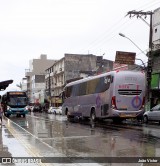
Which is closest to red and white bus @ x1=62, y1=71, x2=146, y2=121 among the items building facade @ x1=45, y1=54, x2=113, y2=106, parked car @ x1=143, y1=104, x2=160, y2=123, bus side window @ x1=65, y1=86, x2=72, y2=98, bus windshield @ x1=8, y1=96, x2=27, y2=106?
parked car @ x1=143, y1=104, x2=160, y2=123

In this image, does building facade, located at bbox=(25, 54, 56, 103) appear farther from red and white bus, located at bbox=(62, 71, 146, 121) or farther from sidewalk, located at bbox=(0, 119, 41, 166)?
sidewalk, located at bbox=(0, 119, 41, 166)

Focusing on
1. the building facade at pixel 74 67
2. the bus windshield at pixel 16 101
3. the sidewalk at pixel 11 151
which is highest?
the building facade at pixel 74 67

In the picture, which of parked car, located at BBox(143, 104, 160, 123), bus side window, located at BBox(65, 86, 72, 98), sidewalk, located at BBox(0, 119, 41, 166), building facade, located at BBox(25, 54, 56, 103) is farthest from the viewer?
building facade, located at BBox(25, 54, 56, 103)

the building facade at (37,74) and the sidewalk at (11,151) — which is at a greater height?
the building facade at (37,74)

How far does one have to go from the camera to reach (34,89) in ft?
431

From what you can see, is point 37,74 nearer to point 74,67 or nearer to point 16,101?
point 74,67

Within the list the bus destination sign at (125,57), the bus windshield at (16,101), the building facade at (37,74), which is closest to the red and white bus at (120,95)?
the bus destination sign at (125,57)

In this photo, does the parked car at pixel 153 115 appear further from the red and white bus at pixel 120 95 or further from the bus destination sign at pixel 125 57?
the bus destination sign at pixel 125 57

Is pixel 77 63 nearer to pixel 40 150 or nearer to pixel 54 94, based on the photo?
pixel 54 94

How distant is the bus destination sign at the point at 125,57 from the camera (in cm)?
3878

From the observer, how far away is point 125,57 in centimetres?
3916

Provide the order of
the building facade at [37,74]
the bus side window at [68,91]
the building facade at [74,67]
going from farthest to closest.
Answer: the building facade at [37,74]
the building facade at [74,67]
the bus side window at [68,91]

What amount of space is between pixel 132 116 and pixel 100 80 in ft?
11.7

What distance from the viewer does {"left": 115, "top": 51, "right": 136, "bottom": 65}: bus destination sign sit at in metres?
38.8
